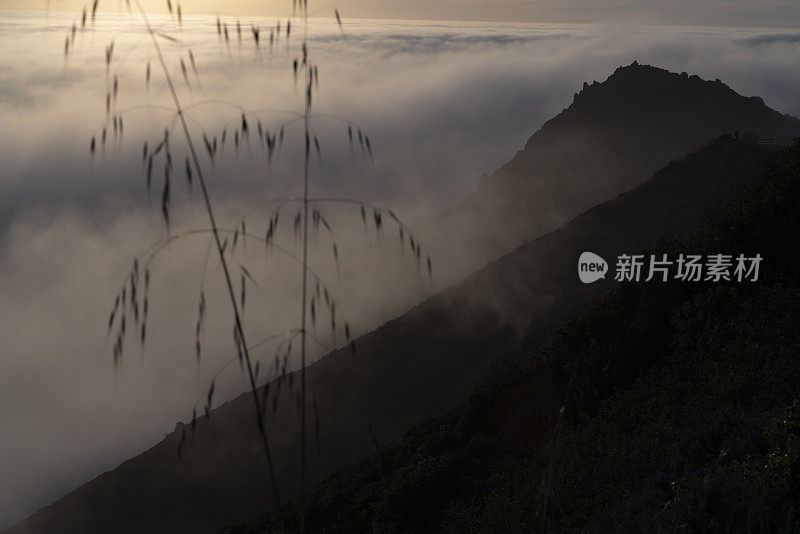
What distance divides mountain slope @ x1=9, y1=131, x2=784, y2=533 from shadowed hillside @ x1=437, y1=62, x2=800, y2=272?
33.2 metres

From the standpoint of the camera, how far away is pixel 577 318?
24.2 m

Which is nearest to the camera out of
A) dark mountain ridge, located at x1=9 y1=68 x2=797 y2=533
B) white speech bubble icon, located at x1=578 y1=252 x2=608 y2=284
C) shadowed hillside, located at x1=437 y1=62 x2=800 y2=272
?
dark mountain ridge, located at x1=9 y1=68 x2=797 y2=533

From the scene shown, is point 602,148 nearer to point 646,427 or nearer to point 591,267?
point 591,267

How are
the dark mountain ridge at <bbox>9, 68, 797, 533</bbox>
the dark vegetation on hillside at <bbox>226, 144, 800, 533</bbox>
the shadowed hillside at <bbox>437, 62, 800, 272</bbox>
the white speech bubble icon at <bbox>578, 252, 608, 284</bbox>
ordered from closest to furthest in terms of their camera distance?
the dark vegetation on hillside at <bbox>226, 144, 800, 533</bbox>
the dark mountain ridge at <bbox>9, 68, 797, 533</bbox>
the white speech bubble icon at <bbox>578, 252, 608, 284</bbox>
the shadowed hillside at <bbox>437, 62, 800, 272</bbox>

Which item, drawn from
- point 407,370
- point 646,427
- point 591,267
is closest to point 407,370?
point 407,370

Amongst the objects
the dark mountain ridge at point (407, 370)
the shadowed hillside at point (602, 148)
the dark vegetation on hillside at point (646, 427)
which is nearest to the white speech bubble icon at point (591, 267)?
the dark mountain ridge at point (407, 370)

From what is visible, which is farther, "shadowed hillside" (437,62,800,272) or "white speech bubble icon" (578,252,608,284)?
"shadowed hillside" (437,62,800,272)

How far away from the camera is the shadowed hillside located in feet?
293

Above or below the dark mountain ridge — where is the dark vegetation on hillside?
above

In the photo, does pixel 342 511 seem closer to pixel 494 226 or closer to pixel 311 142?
pixel 311 142

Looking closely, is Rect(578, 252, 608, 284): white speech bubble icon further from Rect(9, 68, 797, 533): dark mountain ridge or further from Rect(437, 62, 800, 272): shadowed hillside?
Rect(437, 62, 800, 272): shadowed hillside

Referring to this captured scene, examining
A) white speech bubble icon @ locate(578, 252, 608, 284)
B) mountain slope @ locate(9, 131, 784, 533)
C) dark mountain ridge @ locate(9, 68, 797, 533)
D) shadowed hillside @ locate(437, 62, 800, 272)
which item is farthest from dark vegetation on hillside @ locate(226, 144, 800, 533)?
shadowed hillside @ locate(437, 62, 800, 272)

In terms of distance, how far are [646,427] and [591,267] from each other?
4036 cm

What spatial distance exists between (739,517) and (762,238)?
16.0 m
